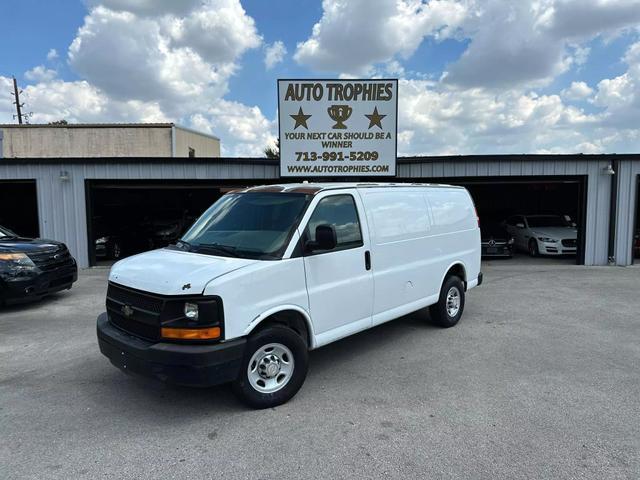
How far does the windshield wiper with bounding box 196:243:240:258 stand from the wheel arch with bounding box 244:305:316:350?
2.03 ft

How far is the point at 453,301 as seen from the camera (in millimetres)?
6805

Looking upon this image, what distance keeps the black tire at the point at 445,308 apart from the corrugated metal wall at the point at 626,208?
8932 millimetres

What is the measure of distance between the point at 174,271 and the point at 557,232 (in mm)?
14672

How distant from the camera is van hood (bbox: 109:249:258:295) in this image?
3.66 m

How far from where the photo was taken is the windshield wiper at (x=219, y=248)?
4.25 metres

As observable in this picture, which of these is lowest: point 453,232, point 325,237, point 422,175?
point 453,232

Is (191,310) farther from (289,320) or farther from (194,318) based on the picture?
(289,320)

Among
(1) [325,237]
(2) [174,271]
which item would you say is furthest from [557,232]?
(2) [174,271]

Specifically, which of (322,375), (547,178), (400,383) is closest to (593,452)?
(400,383)

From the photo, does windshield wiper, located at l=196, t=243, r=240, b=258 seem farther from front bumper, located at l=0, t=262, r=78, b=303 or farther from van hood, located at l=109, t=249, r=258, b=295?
front bumper, located at l=0, t=262, r=78, b=303

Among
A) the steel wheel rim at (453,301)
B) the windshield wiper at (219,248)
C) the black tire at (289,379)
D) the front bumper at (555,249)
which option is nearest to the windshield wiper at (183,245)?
the windshield wiper at (219,248)

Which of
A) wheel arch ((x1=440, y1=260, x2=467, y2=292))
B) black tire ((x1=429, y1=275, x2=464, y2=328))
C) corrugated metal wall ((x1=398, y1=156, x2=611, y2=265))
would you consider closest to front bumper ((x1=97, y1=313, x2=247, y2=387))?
black tire ((x1=429, y1=275, x2=464, y2=328))

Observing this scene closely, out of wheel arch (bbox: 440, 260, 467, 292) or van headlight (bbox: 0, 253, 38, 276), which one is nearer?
wheel arch (bbox: 440, 260, 467, 292)

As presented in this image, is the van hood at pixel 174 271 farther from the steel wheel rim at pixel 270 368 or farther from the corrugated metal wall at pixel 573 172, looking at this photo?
the corrugated metal wall at pixel 573 172
